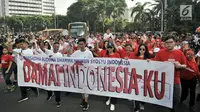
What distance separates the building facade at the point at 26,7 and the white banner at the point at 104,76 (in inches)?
5243

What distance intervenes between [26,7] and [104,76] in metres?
155

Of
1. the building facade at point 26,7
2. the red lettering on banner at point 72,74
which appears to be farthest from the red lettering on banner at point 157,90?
the building facade at point 26,7

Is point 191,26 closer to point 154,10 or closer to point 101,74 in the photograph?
point 154,10

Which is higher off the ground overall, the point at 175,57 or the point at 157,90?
the point at 175,57

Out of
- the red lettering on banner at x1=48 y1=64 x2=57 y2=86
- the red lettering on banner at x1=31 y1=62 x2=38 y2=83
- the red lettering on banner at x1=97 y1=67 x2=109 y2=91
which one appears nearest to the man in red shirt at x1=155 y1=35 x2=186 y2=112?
the red lettering on banner at x1=97 y1=67 x2=109 y2=91

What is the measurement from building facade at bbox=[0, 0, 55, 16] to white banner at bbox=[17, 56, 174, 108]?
13316cm

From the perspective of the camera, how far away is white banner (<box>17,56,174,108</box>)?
5227 mm

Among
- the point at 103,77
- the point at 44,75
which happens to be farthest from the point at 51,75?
the point at 103,77

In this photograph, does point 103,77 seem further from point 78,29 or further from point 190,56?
point 78,29

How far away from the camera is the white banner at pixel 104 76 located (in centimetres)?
523

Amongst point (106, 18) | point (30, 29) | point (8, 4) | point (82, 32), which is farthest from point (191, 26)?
point (8, 4)

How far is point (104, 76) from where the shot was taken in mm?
5930

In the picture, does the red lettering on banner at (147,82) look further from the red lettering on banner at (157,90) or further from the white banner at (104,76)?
the red lettering on banner at (157,90)

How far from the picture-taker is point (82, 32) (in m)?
28.2
